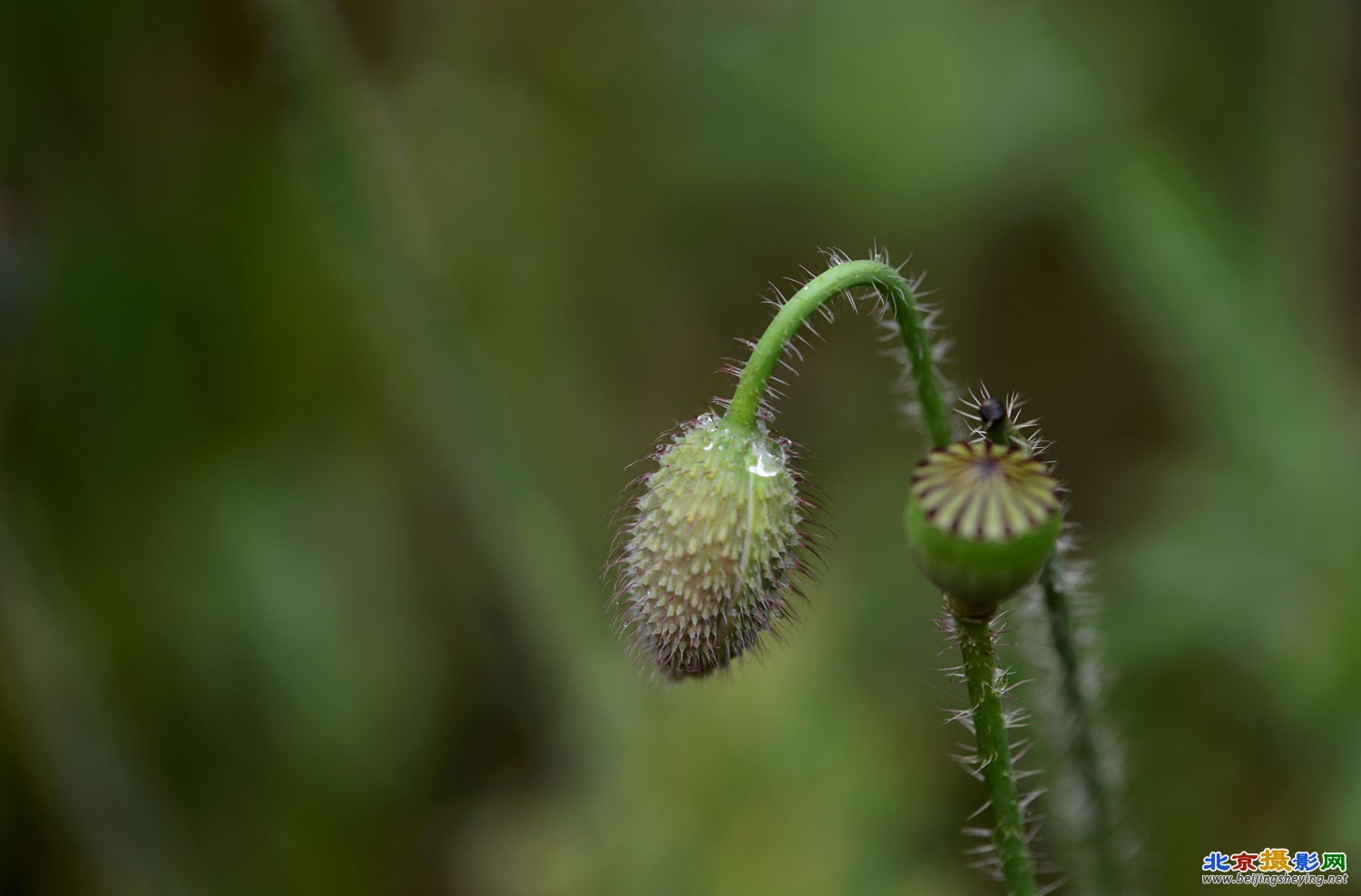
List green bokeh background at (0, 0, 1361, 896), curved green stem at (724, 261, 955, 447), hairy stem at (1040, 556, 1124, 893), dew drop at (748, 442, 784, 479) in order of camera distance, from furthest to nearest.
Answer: green bokeh background at (0, 0, 1361, 896) < hairy stem at (1040, 556, 1124, 893) < dew drop at (748, 442, 784, 479) < curved green stem at (724, 261, 955, 447)

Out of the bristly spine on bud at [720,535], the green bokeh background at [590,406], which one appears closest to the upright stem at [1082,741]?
the bristly spine on bud at [720,535]

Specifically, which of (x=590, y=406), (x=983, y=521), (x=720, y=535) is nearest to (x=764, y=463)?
(x=720, y=535)

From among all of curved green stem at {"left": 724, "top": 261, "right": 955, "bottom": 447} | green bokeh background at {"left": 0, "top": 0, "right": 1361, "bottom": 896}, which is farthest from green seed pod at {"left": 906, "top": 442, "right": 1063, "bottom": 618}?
green bokeh background at {"left": 0, "top": 0, "right": 1361, "bottom": 896}

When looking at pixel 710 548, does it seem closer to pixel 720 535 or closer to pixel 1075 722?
pixel 720 535

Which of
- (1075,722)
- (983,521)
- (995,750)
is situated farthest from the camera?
→ (1075,722)

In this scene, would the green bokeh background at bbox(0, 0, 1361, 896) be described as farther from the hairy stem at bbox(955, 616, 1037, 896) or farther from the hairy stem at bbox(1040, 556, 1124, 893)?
the hairy stem at bbox(955, 616, 1037, 896)

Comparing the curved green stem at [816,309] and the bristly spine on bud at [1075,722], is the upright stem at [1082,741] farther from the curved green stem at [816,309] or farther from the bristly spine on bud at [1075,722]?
the curved green stem at [816,309]
